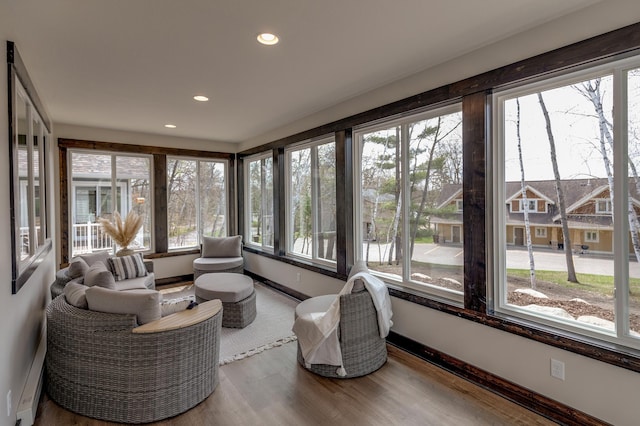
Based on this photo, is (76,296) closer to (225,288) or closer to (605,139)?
(225,288)

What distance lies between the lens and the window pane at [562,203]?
2.01 m

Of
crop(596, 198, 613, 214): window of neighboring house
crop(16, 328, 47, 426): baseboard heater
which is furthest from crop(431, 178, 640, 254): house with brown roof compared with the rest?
crop(16, 328, 47, 426): baseboard heater

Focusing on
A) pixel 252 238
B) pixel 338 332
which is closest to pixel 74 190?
pixel 252 238

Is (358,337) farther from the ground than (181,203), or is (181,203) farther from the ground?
(181,203)

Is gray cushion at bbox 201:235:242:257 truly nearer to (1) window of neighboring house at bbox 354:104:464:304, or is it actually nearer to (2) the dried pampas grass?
(2) the dried pampas grass

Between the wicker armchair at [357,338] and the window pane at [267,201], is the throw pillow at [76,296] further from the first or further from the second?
the window pane at [267,201]

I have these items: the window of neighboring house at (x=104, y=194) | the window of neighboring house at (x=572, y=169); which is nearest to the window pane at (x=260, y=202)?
the window of neighboring house at (x=104, y=194)

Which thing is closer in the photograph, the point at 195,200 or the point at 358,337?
the point at 358,337

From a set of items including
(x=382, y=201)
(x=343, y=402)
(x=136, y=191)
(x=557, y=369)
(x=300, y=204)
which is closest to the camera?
(x=557, y=369)

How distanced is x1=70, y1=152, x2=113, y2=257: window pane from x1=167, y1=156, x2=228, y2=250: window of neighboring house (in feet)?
3.13

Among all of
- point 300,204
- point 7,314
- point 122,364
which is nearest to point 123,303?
point 122,364

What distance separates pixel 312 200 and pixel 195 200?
2706 mm

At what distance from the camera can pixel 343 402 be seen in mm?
2311

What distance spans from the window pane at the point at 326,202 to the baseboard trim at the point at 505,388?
1590 millimetres
